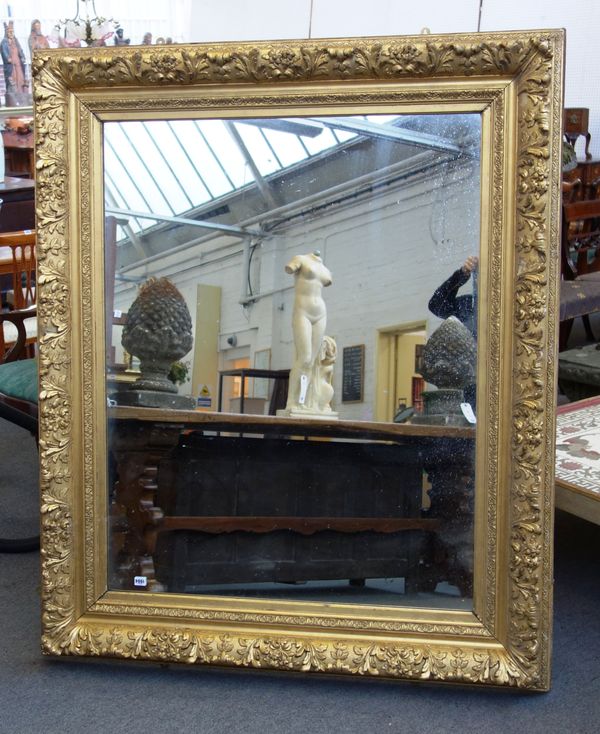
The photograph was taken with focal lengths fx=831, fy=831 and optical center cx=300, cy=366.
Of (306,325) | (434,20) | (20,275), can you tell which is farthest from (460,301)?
(434,20)

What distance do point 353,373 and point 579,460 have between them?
73 cm

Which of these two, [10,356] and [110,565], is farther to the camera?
[10,356]

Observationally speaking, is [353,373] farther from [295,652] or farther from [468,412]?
[295,652]

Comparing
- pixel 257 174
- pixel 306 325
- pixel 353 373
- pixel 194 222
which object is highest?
pixel 257 174

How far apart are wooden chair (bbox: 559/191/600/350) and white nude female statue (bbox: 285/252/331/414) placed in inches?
85.0

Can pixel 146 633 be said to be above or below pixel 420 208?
below

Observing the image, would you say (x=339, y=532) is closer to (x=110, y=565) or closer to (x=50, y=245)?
(x=110, y=565)

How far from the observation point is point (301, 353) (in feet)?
5.94

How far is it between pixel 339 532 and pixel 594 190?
4167 millimetres

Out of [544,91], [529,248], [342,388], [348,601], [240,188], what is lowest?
[348,601]

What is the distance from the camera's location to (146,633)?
171cm

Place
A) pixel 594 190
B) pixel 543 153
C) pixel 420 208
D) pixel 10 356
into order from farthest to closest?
pixel 594 190
pixel 10 356
pixel 420 208
pixel 543 153

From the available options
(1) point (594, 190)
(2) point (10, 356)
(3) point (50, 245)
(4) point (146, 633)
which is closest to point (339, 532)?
(4) point (146, 633)

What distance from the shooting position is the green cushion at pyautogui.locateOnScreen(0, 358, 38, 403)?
2434 mm
